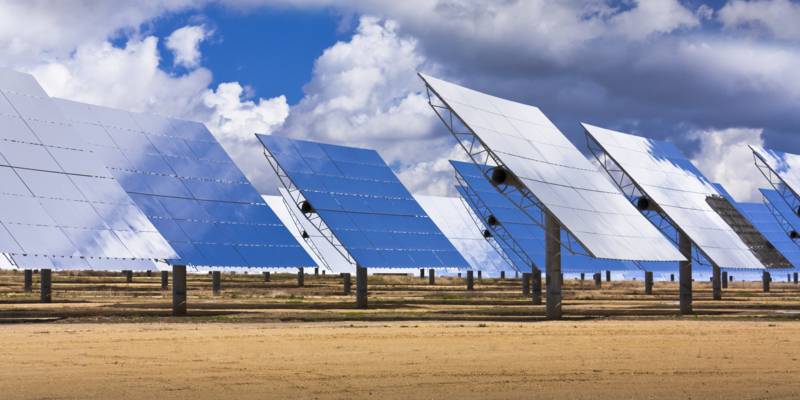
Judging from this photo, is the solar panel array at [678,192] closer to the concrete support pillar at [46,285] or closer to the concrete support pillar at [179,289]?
the concrete support pillar at [179,289]

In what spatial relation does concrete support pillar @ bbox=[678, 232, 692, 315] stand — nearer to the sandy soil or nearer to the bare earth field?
the bare earth field

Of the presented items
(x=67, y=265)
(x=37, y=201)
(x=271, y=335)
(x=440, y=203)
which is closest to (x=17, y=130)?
(x=37, y=201)

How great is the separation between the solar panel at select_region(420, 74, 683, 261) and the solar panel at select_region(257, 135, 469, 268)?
8.53 m

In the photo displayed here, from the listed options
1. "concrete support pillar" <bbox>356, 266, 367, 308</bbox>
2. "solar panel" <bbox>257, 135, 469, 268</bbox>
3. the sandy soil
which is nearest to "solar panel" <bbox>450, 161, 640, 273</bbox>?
"solar panel" <bbox>257, 135, 469, 268</bbox>

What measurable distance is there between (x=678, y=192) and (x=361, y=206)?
16.3m

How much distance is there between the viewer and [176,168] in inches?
1378

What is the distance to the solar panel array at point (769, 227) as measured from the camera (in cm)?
6009

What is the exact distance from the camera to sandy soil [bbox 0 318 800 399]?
42.7 feet

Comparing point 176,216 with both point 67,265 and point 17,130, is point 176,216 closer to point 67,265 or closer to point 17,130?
point 17,130

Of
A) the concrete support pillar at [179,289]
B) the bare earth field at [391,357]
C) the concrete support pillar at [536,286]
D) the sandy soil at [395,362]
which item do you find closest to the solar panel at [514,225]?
the concrete support pillar at [536,286]

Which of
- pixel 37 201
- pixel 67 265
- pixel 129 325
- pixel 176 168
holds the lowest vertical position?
pixel 129 325

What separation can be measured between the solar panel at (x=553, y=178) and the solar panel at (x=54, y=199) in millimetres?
12398

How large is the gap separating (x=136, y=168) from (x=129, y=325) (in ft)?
32.4

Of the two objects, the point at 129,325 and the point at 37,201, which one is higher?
the point at 37,201
